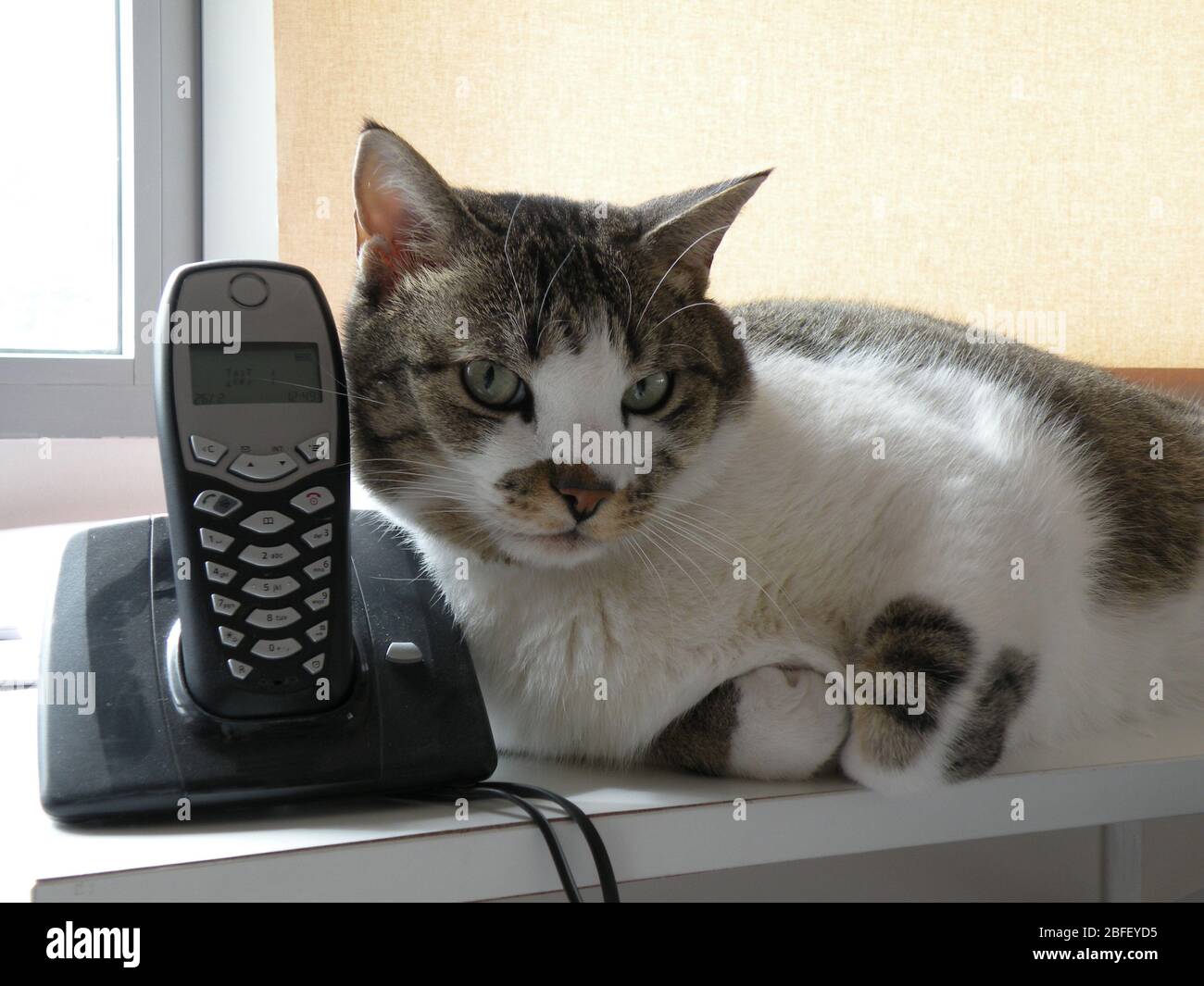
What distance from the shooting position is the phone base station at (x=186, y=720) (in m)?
0.58

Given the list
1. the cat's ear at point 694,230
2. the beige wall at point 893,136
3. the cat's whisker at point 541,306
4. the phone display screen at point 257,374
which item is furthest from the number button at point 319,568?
the beige wall at point 893,136

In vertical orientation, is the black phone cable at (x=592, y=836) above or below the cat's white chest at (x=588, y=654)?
below

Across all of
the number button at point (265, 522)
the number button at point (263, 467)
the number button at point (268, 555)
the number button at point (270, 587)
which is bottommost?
the number button at point (270, 587)

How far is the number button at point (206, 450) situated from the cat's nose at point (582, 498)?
214 mm

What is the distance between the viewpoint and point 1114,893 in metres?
1.43

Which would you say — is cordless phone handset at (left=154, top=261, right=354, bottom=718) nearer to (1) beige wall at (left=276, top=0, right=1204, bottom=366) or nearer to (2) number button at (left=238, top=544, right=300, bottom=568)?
(2) number button at (left=238, top=544, right=300, bottom=568)

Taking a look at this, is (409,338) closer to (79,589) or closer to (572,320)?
(572,320)

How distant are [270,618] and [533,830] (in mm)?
212

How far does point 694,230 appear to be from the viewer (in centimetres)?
83

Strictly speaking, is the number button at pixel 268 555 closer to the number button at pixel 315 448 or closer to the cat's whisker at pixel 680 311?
the number button at pixel 315 448

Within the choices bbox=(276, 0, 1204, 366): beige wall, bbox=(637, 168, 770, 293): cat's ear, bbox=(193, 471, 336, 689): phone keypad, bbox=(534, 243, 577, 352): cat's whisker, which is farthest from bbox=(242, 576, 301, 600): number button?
bbox=(276, 0, 1204, 366): beige wall

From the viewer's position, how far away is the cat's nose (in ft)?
2.24

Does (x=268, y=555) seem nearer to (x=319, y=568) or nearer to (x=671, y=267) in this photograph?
(x=319, y=568)

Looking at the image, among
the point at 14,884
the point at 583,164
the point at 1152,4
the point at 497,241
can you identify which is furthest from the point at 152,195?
the point at 1152,4
